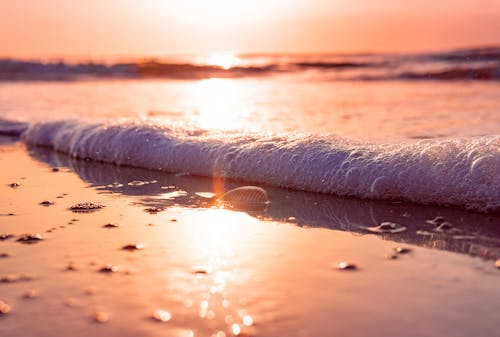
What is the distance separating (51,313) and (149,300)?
1.14ft

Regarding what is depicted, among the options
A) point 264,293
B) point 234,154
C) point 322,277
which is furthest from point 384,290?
point 234,154

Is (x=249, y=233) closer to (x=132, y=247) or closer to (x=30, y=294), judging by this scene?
(x=132, y=247)

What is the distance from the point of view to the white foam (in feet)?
13.0

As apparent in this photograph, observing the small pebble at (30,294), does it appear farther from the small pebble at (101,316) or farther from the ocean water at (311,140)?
the ocean water at (311,140)

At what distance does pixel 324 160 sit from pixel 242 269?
2.02 meters

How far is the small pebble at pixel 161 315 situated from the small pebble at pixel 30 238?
1.14 meters

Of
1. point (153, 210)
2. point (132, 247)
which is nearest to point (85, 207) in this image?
point (153, 210)

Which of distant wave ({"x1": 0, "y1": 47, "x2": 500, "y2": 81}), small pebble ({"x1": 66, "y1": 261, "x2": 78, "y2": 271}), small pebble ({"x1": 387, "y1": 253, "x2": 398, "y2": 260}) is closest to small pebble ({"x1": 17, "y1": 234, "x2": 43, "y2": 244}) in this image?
small pebble ({"x1": 66, "y1": 261, "x2": 78, "y2": 271})

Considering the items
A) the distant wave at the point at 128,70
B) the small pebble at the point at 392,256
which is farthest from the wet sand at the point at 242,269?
the distant wave at the point at 128,70

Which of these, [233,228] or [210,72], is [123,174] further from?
[210,72]

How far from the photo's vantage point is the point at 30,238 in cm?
316

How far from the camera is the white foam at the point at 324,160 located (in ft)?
13.0

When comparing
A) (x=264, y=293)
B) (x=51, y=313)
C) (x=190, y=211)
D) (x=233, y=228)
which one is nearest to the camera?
(x=51, y=313)

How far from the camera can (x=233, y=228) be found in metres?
3.40
